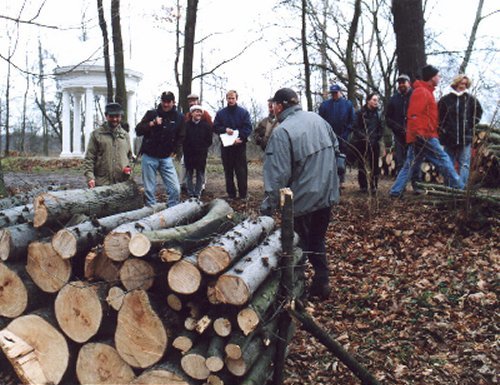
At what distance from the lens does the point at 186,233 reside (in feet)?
13.8

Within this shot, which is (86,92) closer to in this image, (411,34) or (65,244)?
(411,34)

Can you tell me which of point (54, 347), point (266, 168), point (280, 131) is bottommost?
point (54, 347)

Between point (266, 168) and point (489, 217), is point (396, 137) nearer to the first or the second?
point (489, 217)

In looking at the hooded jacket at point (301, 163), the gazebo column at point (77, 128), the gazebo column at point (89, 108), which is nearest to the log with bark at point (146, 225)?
the hooded jacket at point (301, 163)

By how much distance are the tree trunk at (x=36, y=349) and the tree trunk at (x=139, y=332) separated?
0.59 m

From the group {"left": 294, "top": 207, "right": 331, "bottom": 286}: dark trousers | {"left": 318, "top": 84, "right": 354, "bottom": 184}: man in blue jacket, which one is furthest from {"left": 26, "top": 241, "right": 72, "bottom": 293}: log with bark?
{"left": 318, "top": 84, "right": 354, "bottom": 184}: man in blue jacket

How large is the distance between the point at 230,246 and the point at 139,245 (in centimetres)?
63

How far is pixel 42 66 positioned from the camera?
43.5m

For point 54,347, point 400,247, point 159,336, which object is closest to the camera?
point 159,336

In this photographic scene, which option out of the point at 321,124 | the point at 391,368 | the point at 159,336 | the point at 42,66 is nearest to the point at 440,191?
the point at 321,124

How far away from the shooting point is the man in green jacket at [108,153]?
7098 mm

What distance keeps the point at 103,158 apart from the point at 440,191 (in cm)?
468

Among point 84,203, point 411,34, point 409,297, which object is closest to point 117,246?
point 84,203

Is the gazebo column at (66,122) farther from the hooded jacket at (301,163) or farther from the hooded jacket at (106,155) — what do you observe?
the hooded jacket at (301,163)
